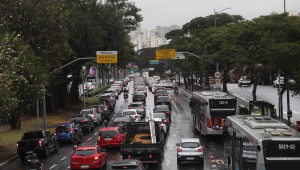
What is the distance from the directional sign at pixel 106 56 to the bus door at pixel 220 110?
2410cm

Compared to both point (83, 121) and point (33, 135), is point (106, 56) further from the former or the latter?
point (33, 135)

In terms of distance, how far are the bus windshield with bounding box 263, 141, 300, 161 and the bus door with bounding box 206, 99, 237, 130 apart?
629 inches

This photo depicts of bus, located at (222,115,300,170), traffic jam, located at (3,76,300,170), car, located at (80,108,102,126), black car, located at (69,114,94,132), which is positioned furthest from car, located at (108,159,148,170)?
car, located at (80,108,102,126)

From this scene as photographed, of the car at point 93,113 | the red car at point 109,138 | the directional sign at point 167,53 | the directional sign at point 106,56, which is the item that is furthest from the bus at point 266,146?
the directional sign at point 167,53

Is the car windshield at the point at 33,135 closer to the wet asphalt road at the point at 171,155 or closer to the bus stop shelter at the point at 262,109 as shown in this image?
the wet asphalt road at the point at 171,155

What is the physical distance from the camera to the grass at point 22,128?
29.7 metres

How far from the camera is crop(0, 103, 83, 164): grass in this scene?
2969 centimetres

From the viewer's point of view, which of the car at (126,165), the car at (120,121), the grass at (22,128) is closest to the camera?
the car at (126,165)

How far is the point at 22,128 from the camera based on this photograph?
139ft

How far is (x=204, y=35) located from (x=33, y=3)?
49577mm

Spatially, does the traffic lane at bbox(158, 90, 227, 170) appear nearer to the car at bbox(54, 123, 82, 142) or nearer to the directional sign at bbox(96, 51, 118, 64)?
the car at bbox(54, 123, 82, 142)

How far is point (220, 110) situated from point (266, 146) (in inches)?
637

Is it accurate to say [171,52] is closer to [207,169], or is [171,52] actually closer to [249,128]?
[207,169]

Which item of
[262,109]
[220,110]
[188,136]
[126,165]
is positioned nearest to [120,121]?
[188,136]
